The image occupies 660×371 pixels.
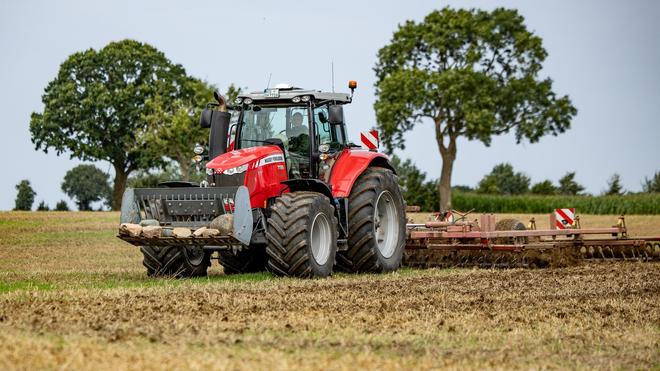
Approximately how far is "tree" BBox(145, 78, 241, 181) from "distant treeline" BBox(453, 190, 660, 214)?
14.8 m

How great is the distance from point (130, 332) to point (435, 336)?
2.67 meters

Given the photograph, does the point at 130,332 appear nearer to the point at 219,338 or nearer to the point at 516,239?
the point at 219,338

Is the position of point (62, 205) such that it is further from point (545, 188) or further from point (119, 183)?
point (545, 188)

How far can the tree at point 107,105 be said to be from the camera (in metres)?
60.6

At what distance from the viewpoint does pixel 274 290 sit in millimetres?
12984

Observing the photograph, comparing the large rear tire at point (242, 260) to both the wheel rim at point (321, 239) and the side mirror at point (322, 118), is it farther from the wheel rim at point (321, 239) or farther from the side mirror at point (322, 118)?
the side mirror at point (322, 118)

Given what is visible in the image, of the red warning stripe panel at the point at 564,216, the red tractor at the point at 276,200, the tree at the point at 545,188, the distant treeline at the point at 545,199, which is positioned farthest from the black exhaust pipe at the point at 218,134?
the tree at the point at 545,188

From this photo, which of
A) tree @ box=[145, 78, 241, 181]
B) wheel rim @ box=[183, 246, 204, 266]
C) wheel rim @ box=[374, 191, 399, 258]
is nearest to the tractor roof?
wheel rim @ box=[374, 191, 399, 258]

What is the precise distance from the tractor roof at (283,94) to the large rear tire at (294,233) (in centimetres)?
173

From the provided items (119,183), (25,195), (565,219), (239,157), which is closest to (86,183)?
(25,195)

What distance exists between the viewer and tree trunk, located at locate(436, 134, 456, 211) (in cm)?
5650

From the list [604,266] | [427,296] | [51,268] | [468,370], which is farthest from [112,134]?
[468,370]

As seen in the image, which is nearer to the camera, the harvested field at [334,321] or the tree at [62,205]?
the harvested field at [334,321]

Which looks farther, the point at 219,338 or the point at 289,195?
the point at 289,195
